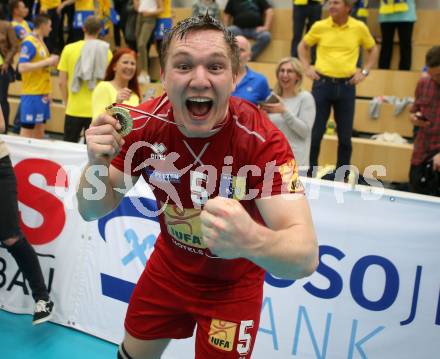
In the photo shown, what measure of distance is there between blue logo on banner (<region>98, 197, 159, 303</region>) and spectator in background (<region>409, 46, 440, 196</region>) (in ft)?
8.47

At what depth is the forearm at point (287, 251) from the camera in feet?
4.69

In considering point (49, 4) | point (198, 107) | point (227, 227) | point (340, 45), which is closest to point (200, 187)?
point (198, 107)

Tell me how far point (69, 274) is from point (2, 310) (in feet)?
2.16

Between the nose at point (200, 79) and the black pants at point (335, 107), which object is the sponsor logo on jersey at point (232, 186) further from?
the black pants at point (335, 107)

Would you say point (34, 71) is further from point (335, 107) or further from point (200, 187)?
point (200, 187)

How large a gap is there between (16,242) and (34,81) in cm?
374

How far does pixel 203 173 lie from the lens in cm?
200

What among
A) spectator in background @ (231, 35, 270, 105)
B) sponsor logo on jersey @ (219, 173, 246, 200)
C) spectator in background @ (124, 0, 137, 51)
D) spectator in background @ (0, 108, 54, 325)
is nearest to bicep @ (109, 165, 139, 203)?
sponsor logo on jersey @ (219, 173, 246, 200)

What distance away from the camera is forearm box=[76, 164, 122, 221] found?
79.4 inches

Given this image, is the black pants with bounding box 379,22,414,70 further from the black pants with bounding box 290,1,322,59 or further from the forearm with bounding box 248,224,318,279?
the forearm with bounding box 248,224,318,279

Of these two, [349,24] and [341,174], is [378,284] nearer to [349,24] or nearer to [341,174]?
[341,174]

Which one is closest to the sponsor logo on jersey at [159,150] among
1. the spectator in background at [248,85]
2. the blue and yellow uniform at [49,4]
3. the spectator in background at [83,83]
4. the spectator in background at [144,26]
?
the spectator in background at [248,85]

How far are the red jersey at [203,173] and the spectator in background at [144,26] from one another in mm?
6436

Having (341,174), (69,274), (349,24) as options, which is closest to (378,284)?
(341,174)
